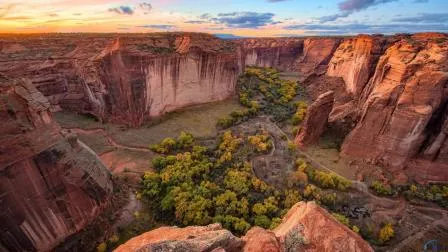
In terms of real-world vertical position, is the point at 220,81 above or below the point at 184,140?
above

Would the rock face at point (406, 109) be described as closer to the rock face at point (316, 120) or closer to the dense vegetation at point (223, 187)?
the rock face at point (316, 120)

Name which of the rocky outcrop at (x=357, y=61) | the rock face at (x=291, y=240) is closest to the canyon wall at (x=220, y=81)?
the rocky outcrop at (x=357, y=61)

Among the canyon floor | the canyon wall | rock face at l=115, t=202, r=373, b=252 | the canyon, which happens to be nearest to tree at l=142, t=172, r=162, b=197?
the canyon floor

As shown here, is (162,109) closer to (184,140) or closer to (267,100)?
(184,140)

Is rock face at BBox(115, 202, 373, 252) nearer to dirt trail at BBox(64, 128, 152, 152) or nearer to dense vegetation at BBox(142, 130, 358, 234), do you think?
dense vegetation at BBox(142, 130, 358, 234)

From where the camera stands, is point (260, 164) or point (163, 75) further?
point (163, 75)

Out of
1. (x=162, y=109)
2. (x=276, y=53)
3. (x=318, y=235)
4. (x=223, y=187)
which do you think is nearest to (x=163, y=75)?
(x=162, y=109)
